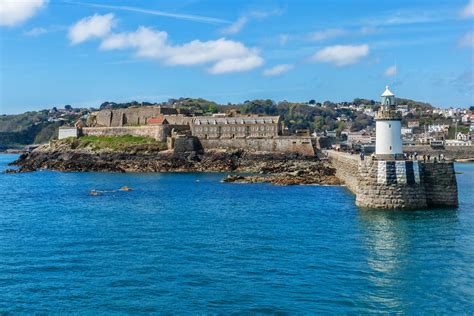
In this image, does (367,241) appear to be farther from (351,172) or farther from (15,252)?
(351,172)

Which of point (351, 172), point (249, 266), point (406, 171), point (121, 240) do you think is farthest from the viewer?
point (351, 172)

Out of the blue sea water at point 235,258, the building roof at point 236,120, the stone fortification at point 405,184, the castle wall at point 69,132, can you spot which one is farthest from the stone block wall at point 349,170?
the castle wall at point 69,132

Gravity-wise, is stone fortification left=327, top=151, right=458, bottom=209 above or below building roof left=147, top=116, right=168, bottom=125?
below

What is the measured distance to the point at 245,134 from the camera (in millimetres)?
84375

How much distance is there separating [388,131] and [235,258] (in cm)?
1393

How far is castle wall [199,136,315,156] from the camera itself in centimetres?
7956

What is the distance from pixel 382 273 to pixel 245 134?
6518 centimetres

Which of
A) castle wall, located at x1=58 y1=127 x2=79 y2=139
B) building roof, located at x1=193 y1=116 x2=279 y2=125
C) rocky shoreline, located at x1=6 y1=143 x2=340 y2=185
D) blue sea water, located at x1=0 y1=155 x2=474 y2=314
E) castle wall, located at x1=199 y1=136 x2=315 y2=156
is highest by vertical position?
building roof, located at x1=193 y1=116 x2=279 y2=125

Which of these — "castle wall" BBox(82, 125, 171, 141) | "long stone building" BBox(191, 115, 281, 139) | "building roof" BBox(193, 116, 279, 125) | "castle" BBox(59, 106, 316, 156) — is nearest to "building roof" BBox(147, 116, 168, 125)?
"castle" BBox(59, 106, 316, 156)

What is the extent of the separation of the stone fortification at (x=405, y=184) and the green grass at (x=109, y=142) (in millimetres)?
56635

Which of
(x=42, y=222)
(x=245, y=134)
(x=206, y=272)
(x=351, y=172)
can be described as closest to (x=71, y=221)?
(x=42, y=222)

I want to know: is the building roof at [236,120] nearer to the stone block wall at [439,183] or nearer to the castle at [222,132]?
the castle at [222,132]

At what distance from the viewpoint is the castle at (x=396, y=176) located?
102 ft

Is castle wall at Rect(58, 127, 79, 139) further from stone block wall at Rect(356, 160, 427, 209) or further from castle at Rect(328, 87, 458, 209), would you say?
stone block wall at Rect(356, 160, 427, 209)
